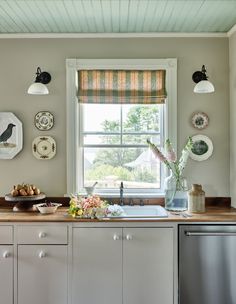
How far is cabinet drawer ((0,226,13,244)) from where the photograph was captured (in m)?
2.52

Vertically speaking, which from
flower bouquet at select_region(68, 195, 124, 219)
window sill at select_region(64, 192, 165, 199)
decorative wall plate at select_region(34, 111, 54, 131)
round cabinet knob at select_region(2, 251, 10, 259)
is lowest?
round cabinet knob at select_region(2, 251, 10, 259)

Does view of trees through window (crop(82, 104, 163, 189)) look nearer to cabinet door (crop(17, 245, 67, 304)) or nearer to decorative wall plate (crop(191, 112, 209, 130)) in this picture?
decorative wall plate (crop(191, 112, 209, 130))

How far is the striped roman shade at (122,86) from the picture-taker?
3.10 metres

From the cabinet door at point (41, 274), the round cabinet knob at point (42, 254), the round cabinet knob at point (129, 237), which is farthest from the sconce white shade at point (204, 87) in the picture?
the round cabinet knob at point (42, 254)

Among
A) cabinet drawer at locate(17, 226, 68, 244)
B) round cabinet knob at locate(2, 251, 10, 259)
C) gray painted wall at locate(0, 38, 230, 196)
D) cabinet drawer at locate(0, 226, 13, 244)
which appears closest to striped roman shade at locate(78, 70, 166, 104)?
gray painted wall at locate(0, 38, 230, 196)

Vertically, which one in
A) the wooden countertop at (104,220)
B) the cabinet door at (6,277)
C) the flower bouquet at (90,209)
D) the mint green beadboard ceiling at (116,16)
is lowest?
the cabinet door at (6,277)

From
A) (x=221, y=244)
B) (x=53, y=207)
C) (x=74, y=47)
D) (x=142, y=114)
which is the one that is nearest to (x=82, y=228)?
(x=53, y=207)

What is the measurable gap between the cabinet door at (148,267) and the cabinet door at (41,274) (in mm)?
496

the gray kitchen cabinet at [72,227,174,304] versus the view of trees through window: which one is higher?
the view of trees through window

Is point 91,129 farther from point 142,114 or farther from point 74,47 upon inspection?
point 74,47

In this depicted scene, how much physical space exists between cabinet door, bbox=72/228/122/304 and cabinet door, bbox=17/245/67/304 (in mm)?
102

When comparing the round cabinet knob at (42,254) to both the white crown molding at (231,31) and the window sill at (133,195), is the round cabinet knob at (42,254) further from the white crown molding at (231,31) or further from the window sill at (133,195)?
the white crown molding at (231,31)

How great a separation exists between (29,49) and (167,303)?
8.54ft

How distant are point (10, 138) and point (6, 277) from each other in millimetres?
1280
